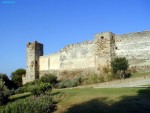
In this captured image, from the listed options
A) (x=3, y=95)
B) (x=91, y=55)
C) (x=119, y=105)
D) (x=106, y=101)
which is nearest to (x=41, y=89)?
(x=3, y=95)

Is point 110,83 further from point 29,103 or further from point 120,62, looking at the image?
point 29,103

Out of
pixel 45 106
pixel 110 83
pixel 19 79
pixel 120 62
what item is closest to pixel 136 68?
pixel 120 62

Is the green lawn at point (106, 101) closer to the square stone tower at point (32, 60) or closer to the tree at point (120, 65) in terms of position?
the tree at point (120, 65)

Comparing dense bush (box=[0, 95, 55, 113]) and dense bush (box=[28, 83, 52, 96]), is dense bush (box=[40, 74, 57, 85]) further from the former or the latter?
dense bush (box=[0, 95, 55, 113])

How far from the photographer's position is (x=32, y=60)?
45688 mm

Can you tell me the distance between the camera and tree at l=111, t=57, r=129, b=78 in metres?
32.8

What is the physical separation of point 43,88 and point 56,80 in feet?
52.7

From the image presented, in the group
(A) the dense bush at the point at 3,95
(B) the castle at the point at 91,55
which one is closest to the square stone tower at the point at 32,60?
(B) the castle at the point at 91,55

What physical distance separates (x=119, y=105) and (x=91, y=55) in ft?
64.9

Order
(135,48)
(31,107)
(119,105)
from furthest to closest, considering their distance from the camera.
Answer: (135,48) → (31,107) → (119,105)

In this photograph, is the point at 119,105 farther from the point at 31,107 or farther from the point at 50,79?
the point at 50,79

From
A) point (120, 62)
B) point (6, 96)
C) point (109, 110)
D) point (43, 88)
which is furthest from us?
point (120, 62)

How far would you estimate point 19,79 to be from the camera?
174ft

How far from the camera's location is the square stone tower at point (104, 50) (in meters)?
35.7
